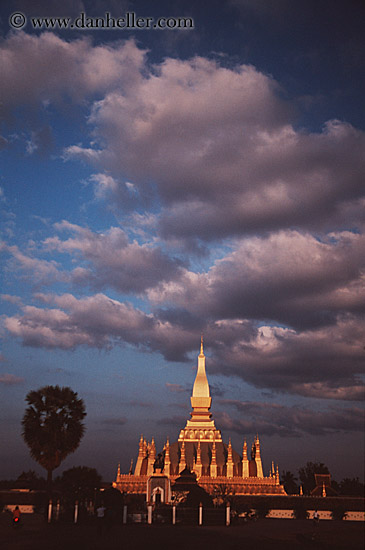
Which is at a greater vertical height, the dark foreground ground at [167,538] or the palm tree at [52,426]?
the palm tree at [52,426]

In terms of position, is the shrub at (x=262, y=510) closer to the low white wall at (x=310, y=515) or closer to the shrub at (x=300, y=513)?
the low white wall at (x=310, y=515)

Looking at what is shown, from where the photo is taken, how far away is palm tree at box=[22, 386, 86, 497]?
4212cm

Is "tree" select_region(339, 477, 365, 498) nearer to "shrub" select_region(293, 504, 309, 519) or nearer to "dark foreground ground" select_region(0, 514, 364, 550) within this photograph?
"shrub" select_region(293, 504, 309, 519)

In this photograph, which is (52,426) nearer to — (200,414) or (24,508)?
(24,508)

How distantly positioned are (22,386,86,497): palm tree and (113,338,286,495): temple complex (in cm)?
2335

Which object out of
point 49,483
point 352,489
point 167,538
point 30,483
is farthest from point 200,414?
point 167,538

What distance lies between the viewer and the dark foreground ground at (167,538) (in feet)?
74.0

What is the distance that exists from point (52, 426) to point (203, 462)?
42660 mm

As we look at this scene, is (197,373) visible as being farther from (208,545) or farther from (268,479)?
(208,545)

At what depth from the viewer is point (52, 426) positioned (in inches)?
1690

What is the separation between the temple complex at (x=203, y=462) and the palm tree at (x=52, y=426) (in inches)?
919

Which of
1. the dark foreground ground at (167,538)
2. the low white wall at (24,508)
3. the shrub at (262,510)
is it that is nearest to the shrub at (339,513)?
the shrub at (262,510)

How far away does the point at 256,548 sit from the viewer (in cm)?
2230

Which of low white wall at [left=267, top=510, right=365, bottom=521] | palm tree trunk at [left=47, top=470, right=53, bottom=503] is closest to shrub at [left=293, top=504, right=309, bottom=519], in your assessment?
low white wall at [left=267, top=510, right=365, bottom=521]
